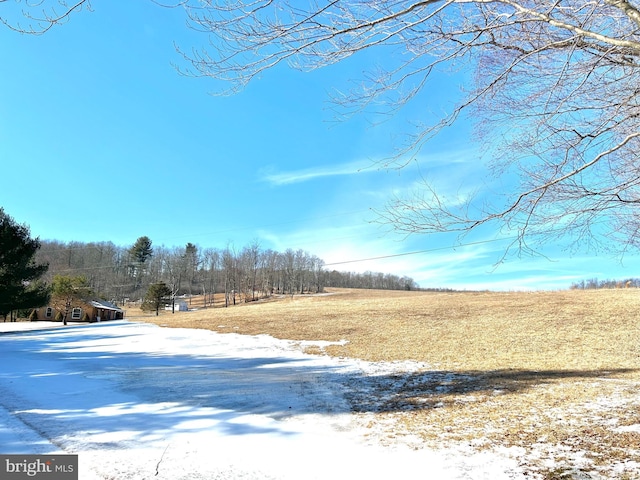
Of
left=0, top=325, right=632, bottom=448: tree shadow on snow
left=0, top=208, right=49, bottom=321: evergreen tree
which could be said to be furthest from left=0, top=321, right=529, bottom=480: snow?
left=0, top=208, right=49, bottom=321: evergreen tree

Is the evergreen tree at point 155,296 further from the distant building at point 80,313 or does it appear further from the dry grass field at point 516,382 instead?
the dry grass field at point 516,382

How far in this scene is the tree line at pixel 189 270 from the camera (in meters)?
71.7

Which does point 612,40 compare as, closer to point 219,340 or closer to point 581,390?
point 581,390

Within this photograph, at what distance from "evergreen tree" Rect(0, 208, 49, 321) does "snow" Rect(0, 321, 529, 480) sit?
15770mm

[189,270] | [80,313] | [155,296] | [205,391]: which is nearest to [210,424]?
[205,391]

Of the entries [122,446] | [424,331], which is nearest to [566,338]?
[424,331]

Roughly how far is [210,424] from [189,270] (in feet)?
253

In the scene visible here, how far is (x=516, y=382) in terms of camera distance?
8125mm

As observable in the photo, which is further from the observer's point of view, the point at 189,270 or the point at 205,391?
the point at 189,270

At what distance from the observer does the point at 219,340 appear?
1702 centimetres

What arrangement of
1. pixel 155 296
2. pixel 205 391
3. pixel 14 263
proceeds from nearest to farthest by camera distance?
1. pixel 205 391
2. pixel 14 263
3. pixel 155 296

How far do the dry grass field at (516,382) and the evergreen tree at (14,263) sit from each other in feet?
44.9

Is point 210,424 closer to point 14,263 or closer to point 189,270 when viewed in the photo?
point 14,263

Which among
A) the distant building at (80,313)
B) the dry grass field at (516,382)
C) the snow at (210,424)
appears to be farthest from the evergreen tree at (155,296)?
the snow at (210,424)
